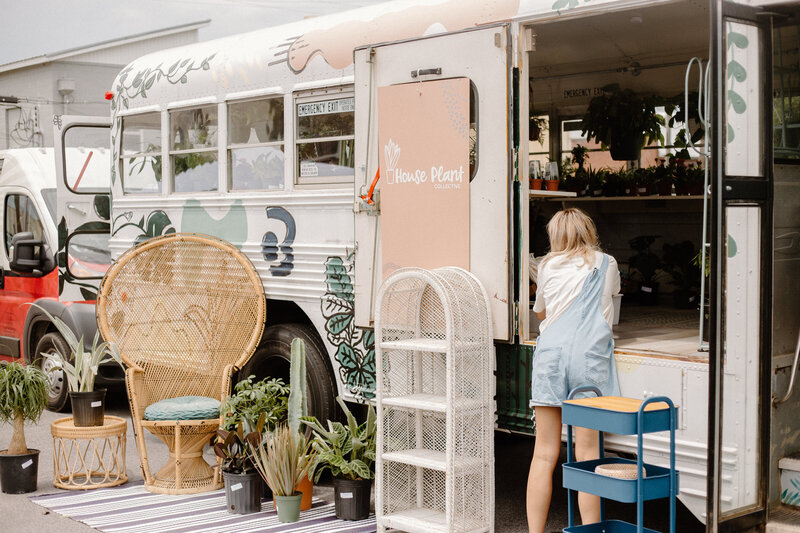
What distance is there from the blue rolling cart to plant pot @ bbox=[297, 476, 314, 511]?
201 cm

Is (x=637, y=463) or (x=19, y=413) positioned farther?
(x=19, y=413)

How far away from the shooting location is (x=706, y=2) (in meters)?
5.80

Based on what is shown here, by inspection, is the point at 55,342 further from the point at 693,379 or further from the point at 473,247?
the point at 693,379

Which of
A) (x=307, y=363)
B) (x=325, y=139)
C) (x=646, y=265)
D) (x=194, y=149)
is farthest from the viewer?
(x=646, y=265)

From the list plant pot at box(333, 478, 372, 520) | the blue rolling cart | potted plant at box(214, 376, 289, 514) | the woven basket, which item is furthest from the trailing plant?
the woven basket

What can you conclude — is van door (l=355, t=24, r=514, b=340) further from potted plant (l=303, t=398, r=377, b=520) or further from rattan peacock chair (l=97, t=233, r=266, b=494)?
rattan peacock chair (l=97, t=233, r=266, b=494)

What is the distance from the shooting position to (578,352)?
5141mm

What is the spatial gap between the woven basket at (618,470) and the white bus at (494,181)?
27 centimetres

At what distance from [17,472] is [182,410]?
115 cm

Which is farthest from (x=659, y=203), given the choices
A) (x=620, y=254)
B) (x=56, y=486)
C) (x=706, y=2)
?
(x=56, y=486)

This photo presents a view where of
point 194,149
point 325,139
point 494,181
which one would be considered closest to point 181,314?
point 194,149

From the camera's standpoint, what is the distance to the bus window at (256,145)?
704cm

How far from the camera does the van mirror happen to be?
964cm

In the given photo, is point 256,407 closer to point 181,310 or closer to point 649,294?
point 181,310
